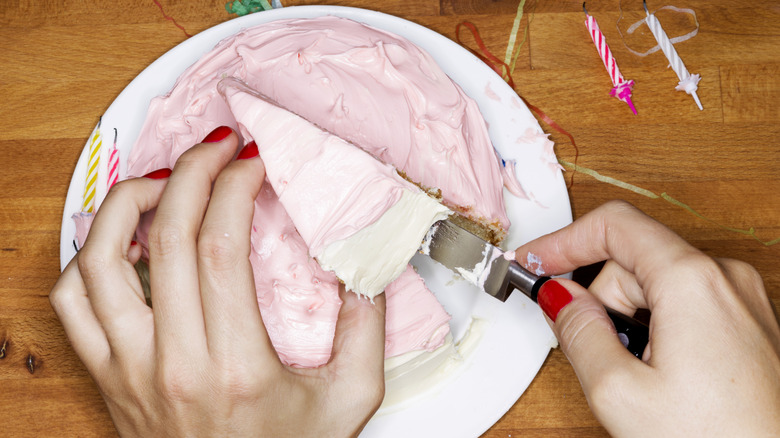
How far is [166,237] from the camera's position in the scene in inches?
49.3

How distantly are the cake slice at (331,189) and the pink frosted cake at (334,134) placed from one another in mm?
113

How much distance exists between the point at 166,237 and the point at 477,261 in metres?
0.76

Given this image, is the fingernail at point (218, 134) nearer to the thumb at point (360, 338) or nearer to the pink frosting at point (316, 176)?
the pink frosting at point (316, 176)

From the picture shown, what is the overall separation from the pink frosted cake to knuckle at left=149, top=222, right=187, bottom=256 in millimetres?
265

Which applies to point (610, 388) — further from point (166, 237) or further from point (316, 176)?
point (166, 237)

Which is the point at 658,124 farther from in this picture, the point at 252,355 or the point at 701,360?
the point at 252,355

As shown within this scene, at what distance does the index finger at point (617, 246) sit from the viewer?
1.24m

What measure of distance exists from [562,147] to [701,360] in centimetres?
87

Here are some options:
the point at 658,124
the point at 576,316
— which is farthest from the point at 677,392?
the point at 658,124

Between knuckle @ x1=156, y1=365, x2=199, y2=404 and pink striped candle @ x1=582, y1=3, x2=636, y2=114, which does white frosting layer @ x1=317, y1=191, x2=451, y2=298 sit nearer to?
knuckle @ x1=156, y1=365, x2=199, y2=404

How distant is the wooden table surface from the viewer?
5.83 feet

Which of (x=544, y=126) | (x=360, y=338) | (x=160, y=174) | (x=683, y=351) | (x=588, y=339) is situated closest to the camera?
(x=683, y=351)

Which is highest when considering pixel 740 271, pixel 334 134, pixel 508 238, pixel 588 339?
pixel 334 134

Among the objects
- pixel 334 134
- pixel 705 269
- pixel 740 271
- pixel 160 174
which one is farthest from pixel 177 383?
pixel 740 271
